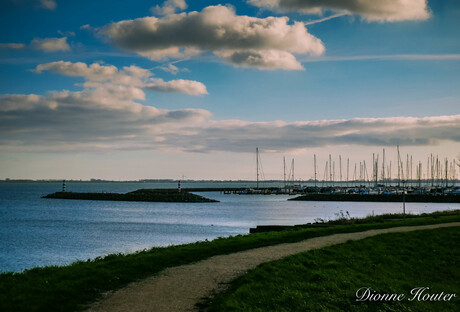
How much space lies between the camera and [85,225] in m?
60.9

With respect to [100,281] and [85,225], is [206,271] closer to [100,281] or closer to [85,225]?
[100,281]

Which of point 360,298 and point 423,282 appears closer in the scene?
point 360,298

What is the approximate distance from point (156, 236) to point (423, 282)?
1327 inches

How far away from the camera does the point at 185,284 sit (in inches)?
529

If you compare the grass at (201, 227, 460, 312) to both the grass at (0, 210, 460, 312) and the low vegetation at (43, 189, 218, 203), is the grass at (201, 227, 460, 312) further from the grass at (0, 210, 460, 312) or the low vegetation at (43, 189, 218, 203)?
the low vegetation at (43, 189, 218, 203)

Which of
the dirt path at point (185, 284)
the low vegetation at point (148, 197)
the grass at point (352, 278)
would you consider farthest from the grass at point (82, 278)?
the low vegetation at point (148, 197)

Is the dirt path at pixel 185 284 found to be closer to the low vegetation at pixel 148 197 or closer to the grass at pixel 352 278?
the grass at pixel 352 278

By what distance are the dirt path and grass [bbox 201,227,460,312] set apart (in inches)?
23.3

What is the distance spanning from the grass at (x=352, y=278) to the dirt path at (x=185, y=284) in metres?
0.59

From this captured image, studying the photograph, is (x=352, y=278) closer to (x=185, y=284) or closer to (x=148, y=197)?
(x=185, y=284)

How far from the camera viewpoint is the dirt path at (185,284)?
449 inches

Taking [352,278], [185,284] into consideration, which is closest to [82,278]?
[185,284]

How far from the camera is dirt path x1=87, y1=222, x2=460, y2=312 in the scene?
11.4 m

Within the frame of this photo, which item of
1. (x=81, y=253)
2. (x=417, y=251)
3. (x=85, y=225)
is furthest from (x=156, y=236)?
(x=417, y=251)
